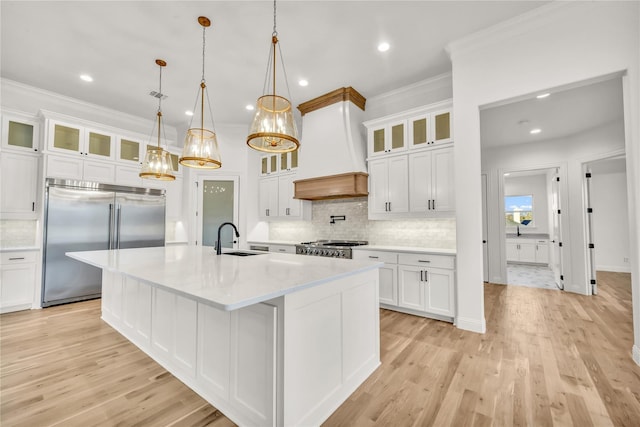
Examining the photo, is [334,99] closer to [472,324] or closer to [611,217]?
[472,324]

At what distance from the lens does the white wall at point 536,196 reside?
8109 mm

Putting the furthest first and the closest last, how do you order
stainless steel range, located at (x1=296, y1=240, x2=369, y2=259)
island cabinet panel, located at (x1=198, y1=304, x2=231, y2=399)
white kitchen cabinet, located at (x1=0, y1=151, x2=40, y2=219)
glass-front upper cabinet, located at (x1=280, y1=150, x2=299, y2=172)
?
glass-front upper cabinet, located at (x1=280, y1=150, x2=299, y2=172), stainless steel range, located at (x1=296, y1=240, x2=369, y2=259), white kitchen cabinet, located at (x1=0, y1=151, x2=40, y2=219), island cabinet panel, located at (x1=198, y1=304, x2=231, y2=399)

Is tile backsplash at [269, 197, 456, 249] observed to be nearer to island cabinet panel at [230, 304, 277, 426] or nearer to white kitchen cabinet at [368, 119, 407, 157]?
white kitchen cabinet at [368, 119, 407, 157]

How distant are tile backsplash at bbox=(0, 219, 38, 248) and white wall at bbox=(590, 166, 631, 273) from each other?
36.0ft

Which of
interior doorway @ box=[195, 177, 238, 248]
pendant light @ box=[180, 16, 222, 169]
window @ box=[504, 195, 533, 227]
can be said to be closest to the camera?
pendant light @ box=[180, 16, 222, 169]

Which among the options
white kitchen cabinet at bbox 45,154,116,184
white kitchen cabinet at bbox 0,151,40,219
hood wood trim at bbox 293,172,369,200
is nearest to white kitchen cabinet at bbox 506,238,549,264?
hood wood trim at bbox 293,172,369,200

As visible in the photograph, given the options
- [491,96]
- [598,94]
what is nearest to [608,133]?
[598,94]

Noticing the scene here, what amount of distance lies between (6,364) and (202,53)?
3669mm

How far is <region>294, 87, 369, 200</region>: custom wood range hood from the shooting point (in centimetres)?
425

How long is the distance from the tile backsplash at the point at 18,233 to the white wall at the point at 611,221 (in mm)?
10963

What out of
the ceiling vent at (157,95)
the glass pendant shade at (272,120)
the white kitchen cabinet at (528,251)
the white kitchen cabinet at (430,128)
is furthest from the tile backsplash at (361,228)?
the white kitchen cabinet at (528,251)

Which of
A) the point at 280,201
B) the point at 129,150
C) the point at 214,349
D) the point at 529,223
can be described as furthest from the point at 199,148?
the point at 529,223

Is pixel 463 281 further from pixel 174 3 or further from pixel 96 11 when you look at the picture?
pixel 96 11

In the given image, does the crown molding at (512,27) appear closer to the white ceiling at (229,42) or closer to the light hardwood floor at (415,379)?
the white ceiling at (229,42)
